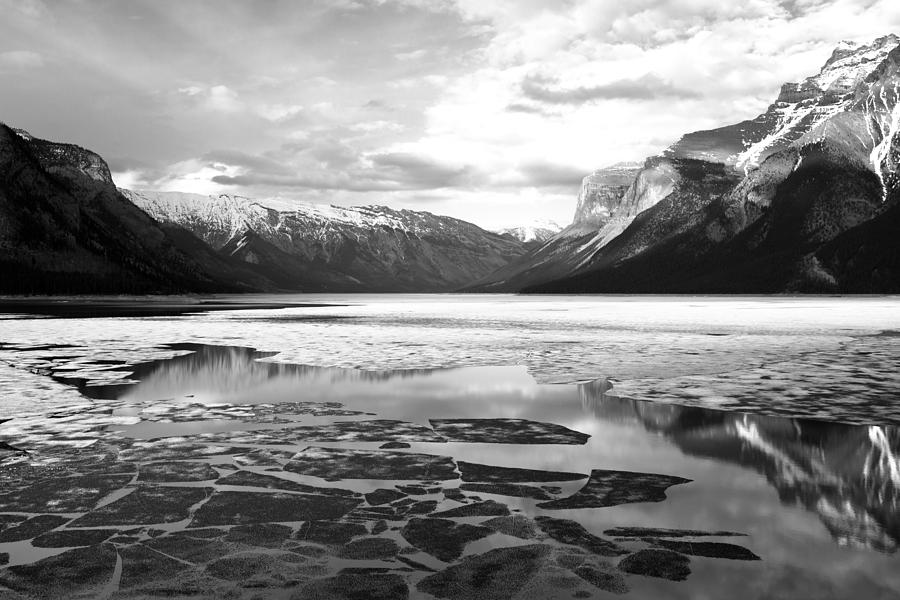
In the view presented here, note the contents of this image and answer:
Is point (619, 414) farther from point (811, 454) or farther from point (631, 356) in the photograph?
point (631, 356)

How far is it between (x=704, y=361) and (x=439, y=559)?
22.5m

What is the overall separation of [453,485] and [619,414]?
24.4ft

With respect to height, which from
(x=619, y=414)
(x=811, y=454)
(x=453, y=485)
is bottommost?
(x=453, y=485)

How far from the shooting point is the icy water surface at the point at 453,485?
24.7 ft

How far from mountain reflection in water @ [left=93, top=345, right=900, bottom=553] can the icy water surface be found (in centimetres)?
8

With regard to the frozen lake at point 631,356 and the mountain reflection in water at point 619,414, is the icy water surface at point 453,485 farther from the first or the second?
the frozen lake at point 631,356

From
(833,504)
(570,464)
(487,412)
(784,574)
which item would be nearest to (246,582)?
(784,574)

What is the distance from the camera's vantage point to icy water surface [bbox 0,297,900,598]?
7.52 m

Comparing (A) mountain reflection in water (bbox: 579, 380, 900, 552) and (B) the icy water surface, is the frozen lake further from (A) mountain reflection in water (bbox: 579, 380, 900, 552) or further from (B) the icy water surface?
(A) mountain reflection in water (bbox: 579, 380, 900, 552)

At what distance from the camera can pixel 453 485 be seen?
11148 millimetres

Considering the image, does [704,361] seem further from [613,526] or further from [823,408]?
[613,526]

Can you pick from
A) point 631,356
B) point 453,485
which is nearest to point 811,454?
point 453,485

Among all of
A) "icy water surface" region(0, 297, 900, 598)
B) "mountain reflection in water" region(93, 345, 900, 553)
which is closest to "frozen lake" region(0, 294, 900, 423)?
"icy water surface" region(0, 297, 900, 598)

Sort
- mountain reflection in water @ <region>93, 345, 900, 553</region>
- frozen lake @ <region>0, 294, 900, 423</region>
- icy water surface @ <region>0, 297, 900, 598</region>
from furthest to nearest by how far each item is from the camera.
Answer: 1. frozen lake @ <region>0, 294, 900, 423</region>
2. mountain reflection in water @ <region>93, 345, 900, 553</region>
3. icy water surface @ <region>0, 297, 900, 598</region>
